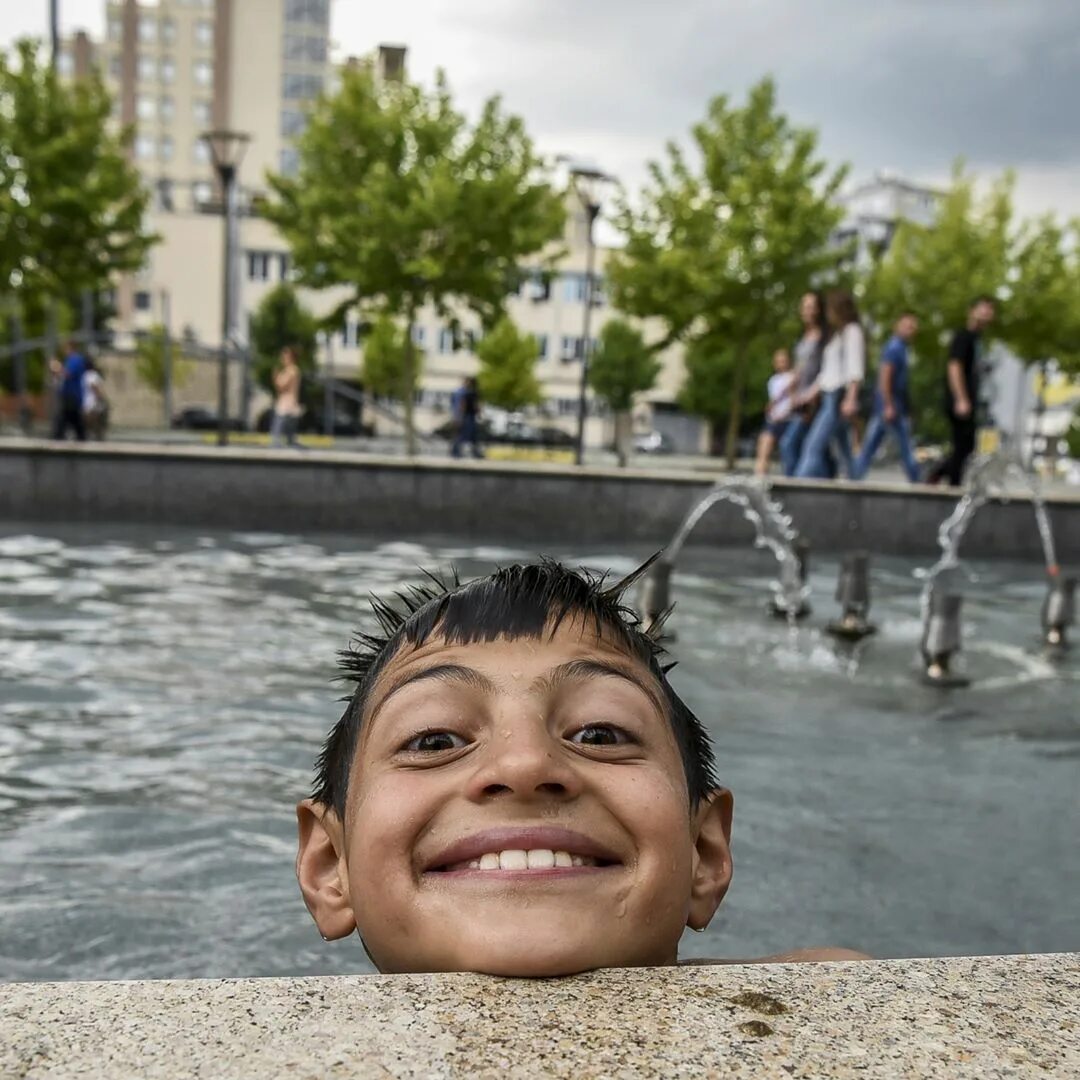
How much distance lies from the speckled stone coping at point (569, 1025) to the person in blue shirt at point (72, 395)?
1729 centimetres

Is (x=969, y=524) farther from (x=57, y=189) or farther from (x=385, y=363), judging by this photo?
(x=385, y=363)

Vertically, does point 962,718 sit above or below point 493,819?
below

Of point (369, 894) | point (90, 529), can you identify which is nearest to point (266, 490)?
point (90, 529)

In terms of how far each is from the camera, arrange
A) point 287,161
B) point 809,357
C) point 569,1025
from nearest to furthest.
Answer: point 569,1025
point 809,357
point 287,161

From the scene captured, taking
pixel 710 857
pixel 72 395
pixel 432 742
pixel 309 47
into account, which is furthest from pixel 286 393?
pixel 309 47

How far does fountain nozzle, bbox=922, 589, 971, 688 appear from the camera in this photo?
6512 millimetres

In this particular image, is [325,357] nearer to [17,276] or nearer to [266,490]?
[17,276]

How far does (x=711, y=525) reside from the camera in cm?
1337

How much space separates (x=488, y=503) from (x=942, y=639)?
23.3 feet

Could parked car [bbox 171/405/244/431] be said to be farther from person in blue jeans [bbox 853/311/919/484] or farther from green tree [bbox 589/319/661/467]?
person in blue jeans [bbox 853/311/919/484]

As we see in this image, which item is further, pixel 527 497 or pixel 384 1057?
pixel 527 497

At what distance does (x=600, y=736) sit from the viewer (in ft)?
5.85

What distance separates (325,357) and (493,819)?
218ft


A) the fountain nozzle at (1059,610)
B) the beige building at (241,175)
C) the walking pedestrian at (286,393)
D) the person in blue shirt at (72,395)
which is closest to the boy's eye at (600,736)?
the fountain nozzle at (1059,610)
